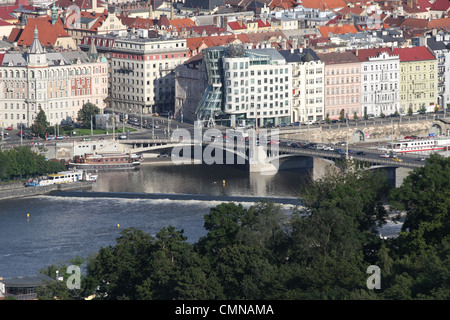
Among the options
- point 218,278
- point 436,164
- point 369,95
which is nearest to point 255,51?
point 369,95

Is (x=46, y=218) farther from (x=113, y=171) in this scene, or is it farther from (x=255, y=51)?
(x=255, y=51)

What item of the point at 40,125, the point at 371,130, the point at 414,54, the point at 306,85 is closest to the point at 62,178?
the point at 40,125

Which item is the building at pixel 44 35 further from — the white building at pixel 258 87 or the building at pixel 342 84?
the building at pixel 342 84

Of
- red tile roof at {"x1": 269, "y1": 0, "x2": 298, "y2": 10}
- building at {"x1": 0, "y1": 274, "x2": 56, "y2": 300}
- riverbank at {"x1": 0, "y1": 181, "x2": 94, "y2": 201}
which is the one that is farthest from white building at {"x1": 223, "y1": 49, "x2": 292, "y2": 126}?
building at {"x1": 0, "y1": 274, "x2": 56, "y2": 300}

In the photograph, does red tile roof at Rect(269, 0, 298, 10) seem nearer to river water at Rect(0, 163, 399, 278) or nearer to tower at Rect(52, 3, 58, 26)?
tower at Rect(52, 3, 58, 26)

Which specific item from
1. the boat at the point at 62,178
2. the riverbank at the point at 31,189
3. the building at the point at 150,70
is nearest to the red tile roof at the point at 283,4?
the building at the point at 150,70

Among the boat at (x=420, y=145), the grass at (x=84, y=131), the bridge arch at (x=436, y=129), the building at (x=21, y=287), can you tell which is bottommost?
the building at (x=21, y=287)
